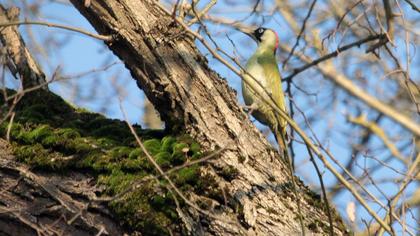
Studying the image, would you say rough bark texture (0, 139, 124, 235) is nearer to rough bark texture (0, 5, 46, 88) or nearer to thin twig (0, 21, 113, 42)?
thin twig (0, 21, 113, 42)

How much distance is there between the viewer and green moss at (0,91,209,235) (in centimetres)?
339

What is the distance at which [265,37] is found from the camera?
288 inches

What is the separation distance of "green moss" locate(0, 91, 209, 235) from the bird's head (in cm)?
328

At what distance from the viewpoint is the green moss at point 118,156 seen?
11.1 feet

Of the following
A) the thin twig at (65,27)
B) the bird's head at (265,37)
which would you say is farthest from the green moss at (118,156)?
the bird's head at (265,37)

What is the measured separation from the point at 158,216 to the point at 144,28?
1120mm

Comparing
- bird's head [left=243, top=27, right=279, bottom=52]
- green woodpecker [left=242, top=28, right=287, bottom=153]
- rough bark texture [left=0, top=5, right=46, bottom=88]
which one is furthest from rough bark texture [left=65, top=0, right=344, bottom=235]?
bird's head [left=243, top=27, right=279, bottom=52]

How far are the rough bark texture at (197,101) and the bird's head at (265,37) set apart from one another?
3.21m

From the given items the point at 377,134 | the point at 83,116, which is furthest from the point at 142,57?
the point at 377,134

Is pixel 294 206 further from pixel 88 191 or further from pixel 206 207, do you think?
pixel 88 191

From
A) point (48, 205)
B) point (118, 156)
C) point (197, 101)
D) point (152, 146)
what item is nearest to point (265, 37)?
point (197, 101)

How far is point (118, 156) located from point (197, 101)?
535mm

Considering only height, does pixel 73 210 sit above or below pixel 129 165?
below

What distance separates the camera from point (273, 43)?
7.30 meters
